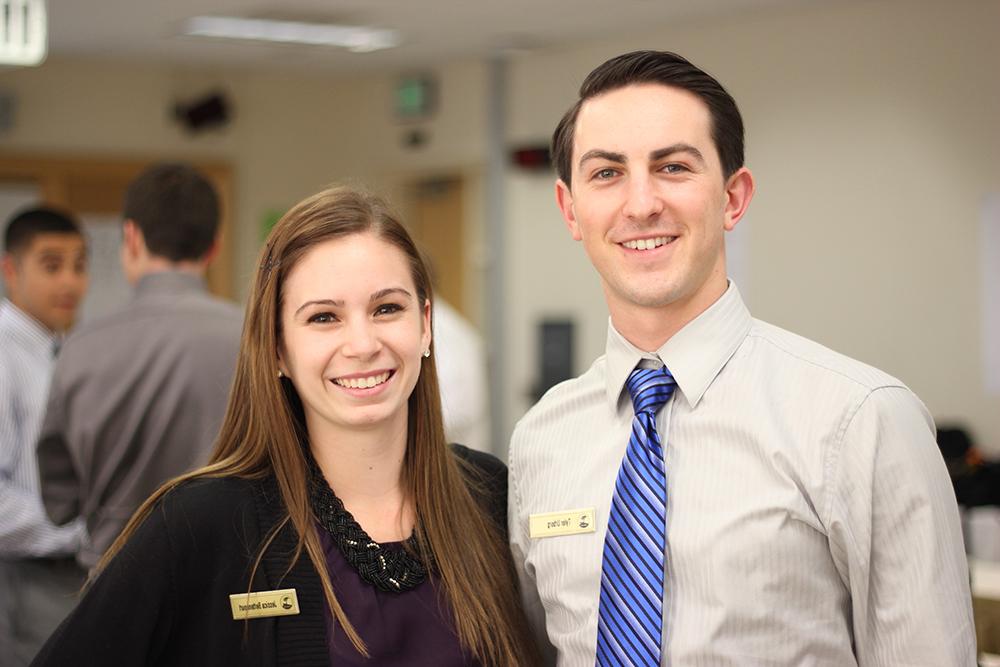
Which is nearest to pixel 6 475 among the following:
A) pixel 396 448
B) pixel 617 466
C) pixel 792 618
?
pixel 396 448

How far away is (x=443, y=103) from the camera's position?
793 cm

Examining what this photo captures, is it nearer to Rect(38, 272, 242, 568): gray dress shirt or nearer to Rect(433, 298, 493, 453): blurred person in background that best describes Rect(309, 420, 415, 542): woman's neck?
Rect(38, 272, 242, 568): gray dress shirt

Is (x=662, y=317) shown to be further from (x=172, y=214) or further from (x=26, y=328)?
(x=26, y=328)

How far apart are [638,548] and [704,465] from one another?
0.16 metres

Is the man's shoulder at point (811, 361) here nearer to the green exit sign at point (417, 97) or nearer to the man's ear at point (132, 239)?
the man's ear at point (132, 239)

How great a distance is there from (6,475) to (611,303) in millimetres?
2253

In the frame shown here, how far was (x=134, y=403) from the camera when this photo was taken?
2.94 m

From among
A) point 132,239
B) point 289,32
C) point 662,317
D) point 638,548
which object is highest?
point 289,32

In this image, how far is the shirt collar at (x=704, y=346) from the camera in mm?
1775

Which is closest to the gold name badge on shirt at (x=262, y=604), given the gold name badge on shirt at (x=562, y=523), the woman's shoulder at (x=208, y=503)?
the woman's shoulder at (x=208, y=503)

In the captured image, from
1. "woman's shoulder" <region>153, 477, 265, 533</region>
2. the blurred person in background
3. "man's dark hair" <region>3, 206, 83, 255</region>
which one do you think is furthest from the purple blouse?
"man's dark hair" <region>3, 206, 83, 255</region>

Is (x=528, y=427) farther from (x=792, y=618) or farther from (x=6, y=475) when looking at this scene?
(x=6, y=475)

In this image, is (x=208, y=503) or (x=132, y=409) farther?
(x=132, y=409)

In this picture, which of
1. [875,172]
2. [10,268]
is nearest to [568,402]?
[10,268]
